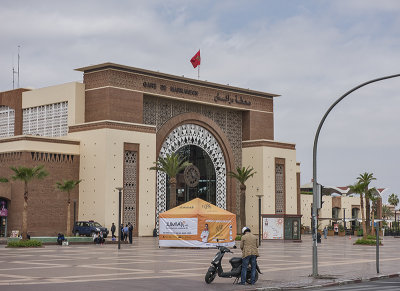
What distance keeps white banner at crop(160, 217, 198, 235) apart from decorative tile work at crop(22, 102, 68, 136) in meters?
25.1

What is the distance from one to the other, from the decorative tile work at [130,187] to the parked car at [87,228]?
15.9 ft

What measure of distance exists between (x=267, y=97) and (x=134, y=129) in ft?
74.1

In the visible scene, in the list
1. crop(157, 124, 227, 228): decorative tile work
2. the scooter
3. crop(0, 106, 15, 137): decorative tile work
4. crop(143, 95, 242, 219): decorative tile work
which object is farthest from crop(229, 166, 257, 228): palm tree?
the scooter

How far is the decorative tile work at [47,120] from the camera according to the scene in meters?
67.9

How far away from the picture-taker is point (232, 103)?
7788 cm

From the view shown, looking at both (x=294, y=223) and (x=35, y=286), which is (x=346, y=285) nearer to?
(x=35, y=286)

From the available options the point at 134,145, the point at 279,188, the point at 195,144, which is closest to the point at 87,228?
the point at 134,145

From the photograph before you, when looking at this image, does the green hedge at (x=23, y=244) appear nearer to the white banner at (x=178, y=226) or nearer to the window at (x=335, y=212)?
the white banner at (x=178, y=226)

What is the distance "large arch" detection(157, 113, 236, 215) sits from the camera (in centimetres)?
7119

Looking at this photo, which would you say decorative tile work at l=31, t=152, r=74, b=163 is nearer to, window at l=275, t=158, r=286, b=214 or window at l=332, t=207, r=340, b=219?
window at l=275, t=158, r=286, b=214

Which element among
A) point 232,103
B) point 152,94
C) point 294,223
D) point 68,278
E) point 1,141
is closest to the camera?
point 68,278

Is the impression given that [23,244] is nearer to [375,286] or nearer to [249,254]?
[249,254]

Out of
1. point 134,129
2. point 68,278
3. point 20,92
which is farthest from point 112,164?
point 68,278

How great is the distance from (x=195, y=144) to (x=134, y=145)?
435 inches
